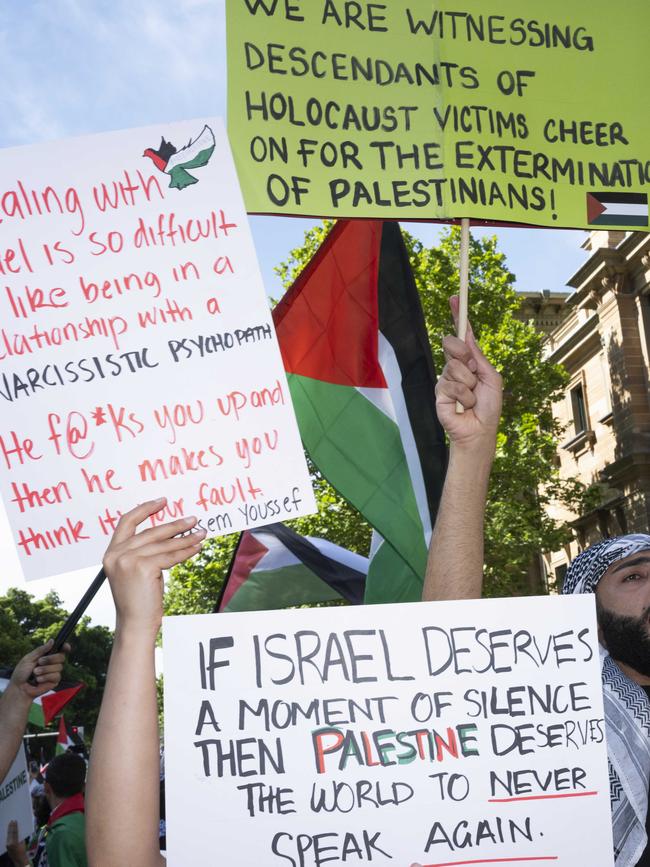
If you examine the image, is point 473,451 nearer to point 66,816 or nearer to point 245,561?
point 66,816

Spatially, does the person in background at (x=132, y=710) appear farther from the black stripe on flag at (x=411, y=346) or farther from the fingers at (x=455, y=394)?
the black stripe on flag at (x=411, y=346)

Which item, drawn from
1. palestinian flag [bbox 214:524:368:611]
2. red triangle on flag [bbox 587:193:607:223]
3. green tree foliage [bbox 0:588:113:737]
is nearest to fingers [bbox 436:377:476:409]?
red triangle on flag [bbox 587:193:607:223]

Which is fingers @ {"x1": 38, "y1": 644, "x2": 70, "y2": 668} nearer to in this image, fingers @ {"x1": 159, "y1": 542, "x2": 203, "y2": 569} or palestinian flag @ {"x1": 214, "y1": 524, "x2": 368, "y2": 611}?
fingers @ {"x1": 159, "y1": 542, "x2": 203, "y2": 569}

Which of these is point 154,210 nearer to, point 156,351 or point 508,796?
point 156,351

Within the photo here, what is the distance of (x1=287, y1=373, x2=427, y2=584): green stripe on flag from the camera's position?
4824mm

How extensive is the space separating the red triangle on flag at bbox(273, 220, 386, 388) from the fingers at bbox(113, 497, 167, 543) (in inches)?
128

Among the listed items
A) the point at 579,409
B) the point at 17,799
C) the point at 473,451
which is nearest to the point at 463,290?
the point at 473,451

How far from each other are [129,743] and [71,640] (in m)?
49.9

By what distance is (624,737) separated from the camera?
8.37 feet

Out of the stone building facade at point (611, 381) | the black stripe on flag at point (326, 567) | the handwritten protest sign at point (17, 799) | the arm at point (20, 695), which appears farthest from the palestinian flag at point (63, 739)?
the stone building facade at point (611, 381)

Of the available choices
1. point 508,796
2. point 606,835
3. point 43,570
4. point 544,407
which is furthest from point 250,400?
point 544,407

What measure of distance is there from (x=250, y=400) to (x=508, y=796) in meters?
1.06

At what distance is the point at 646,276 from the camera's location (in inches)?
890

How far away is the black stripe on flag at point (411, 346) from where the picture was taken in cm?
483
